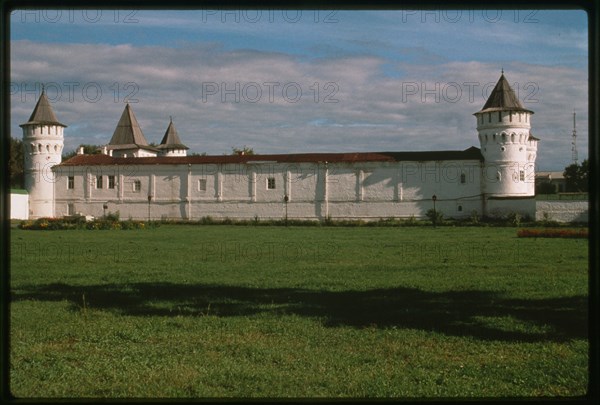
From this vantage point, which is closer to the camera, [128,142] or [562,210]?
[562,210]

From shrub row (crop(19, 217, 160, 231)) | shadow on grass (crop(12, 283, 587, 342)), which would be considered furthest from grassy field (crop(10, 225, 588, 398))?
shrub row (crop(19, 217, 160, 231))

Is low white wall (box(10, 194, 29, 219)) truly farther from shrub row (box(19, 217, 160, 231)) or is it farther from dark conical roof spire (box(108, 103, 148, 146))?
dark conical roof spire (box(108, 103, 148, 146))

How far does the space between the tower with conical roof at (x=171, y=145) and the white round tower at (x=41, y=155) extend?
12.7 m

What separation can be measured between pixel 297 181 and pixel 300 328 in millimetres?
31513

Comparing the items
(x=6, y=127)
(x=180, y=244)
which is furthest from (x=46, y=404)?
(x=180, y=244)

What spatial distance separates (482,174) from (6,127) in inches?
1493

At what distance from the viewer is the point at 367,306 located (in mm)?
8219

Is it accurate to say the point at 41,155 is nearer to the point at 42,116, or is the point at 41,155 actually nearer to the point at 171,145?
the point at 42,116

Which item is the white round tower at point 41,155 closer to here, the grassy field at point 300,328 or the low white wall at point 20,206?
the low white wall at point 20,206

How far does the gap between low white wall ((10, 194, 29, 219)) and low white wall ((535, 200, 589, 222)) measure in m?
28.0

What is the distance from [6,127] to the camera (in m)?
2.92

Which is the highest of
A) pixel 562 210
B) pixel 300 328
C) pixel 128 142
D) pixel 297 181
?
pixel 128 142

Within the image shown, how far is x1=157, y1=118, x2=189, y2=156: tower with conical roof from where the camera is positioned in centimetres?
5350

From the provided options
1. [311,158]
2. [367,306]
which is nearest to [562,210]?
[311,158]
